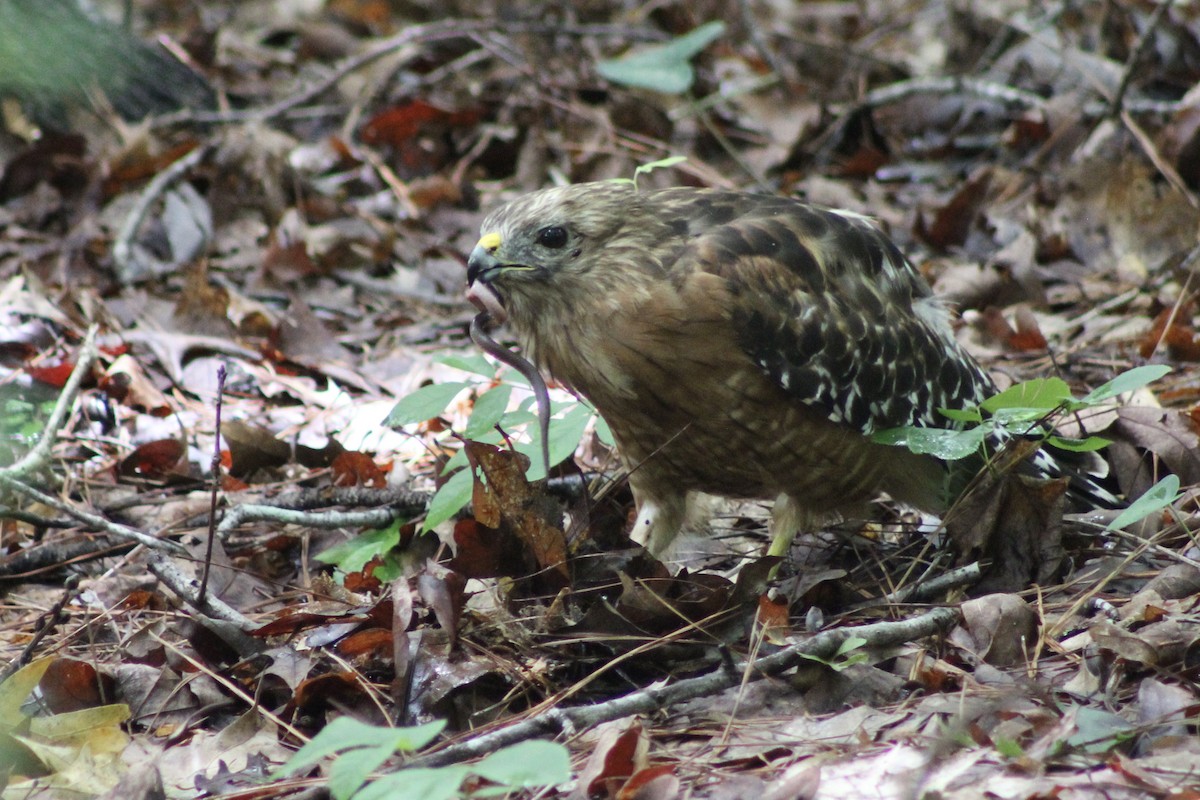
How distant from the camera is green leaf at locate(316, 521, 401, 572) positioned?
12.8ft

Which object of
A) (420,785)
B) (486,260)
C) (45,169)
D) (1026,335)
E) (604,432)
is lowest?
(1026,335)

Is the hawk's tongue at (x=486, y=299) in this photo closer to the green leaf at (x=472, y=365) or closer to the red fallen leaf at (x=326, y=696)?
the green leaf at (x=472, y=365)

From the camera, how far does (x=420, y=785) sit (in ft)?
7.35

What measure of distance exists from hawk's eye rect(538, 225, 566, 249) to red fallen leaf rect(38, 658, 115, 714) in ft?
5.85

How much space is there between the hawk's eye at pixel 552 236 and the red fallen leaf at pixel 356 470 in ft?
3.63

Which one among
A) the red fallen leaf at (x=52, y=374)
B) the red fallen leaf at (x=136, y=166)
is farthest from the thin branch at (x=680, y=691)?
the red fallen leaf at (x=136, y=166)

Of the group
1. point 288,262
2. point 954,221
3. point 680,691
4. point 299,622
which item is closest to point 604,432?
point 299,622

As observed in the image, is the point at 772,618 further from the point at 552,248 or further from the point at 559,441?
the point at 552,248

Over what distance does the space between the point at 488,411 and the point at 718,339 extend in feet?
2.50

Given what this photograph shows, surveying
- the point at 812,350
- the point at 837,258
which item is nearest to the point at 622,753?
the point at 812,350

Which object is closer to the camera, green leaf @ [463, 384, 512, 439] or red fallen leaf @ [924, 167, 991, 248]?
green leaf @ [463, 384, 512, 439]

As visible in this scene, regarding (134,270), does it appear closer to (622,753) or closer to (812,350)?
(812,350)

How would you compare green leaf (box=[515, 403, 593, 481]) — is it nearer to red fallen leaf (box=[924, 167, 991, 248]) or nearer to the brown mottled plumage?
the brown mottled plumage

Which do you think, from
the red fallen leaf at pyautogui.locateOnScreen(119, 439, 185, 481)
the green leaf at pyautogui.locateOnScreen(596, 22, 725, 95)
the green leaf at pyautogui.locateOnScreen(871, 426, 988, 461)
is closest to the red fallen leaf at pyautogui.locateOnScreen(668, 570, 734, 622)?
the green leaf at pyautogui.locateOnScreen(871, 426, 988, 461)
